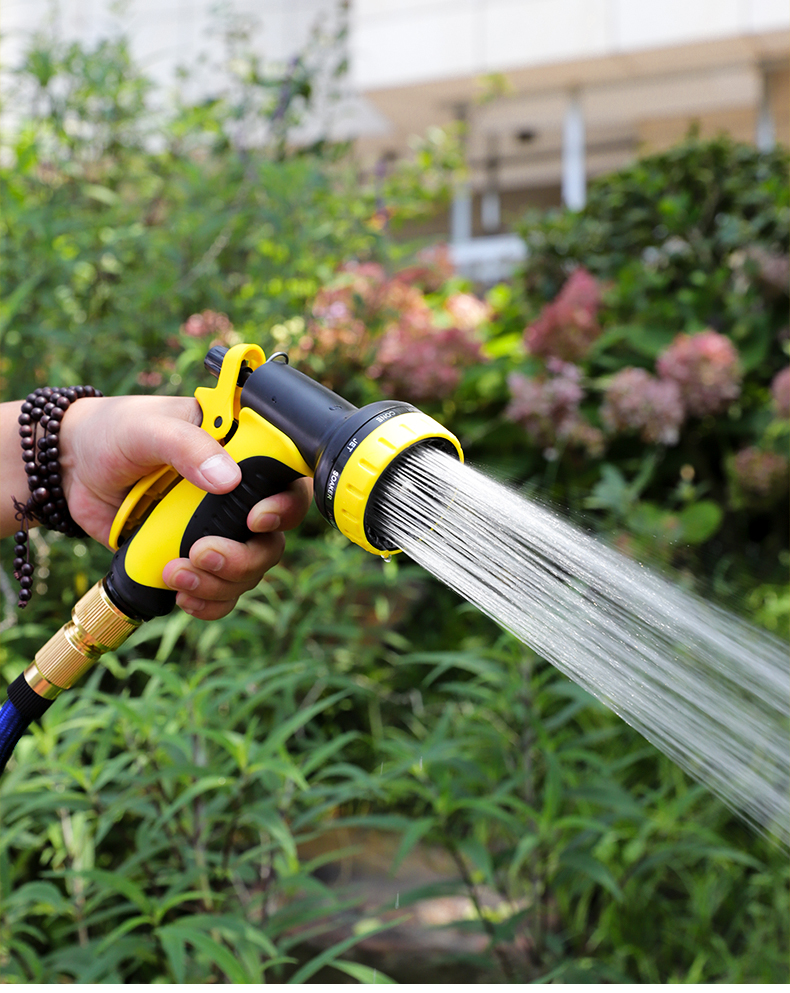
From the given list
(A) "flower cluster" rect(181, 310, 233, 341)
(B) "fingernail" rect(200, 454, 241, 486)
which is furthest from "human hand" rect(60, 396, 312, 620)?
(A) "flower cluster" rect(181, 310, 233, 341)

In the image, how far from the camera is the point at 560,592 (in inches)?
27.1

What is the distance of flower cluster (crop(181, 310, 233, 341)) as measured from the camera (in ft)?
6.94

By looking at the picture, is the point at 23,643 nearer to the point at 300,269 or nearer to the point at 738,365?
the point at 300,269

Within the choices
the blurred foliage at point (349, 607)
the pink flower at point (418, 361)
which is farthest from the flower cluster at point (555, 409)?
the pink flower at point (418, 361)

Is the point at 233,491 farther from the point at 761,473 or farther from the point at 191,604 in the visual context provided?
the point at 761,473

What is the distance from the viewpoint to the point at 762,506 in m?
2.63

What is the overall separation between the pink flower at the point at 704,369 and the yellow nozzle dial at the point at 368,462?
82.3 inches

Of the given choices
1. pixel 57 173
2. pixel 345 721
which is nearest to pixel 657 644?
pixel 345 721

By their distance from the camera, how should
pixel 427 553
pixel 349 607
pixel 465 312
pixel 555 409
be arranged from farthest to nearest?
pixel 465 312, pixel 555 409, pixel 349 607, pixel 427 553

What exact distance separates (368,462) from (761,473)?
2.17 meters

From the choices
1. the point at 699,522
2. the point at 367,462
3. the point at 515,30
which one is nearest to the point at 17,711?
the point at 367,462

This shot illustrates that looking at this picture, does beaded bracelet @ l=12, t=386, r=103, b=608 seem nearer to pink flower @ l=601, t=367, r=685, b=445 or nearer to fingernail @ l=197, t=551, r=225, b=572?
fingernail @ l=197, t=551, r=225, b=572

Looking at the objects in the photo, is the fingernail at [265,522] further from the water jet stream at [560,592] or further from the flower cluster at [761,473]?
the flower cluster at [761,473]

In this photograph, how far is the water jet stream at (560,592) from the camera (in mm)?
665
